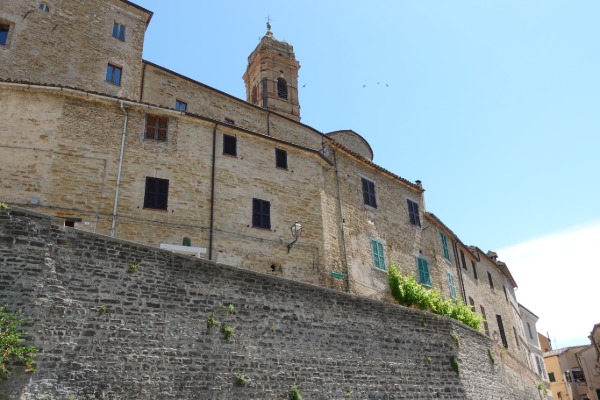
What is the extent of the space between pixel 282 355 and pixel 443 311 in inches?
440

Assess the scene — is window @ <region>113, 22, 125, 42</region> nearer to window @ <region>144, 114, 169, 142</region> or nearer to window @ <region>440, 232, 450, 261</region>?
window @ <region>144, 114, 169, 142</region>

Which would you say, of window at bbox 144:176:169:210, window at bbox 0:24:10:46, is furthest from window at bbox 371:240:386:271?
window at bbox 0:24:10:46

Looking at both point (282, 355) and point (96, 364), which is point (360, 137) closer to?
point (282, 355)

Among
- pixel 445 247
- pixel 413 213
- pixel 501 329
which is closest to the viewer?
pixel 413 213

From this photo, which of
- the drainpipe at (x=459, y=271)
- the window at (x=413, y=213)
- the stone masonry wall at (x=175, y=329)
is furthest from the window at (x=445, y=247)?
the stone masonry wall at (x=175, y=329)

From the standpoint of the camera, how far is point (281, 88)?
133 feet

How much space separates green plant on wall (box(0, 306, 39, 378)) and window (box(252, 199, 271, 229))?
10734 millimetres

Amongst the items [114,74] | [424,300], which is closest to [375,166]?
[424,300]

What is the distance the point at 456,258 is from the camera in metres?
30.9

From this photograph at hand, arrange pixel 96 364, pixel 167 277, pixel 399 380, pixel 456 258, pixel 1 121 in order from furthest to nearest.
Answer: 1. pixel 456 258
2. pixel 1 121
3. pixel 399 380
4. pixel 167 277
5. pixel 96 364

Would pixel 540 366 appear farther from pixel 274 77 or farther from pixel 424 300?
pixel 274 77

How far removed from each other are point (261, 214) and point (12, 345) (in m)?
11.5

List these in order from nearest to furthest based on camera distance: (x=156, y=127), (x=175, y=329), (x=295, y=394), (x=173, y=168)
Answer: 1. (x=175, y=329)
2. (x=295, y=394)
3. (x=173, y=168)
4. (x=156, y=127)

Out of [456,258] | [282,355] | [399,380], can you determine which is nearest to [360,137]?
[456,258]
